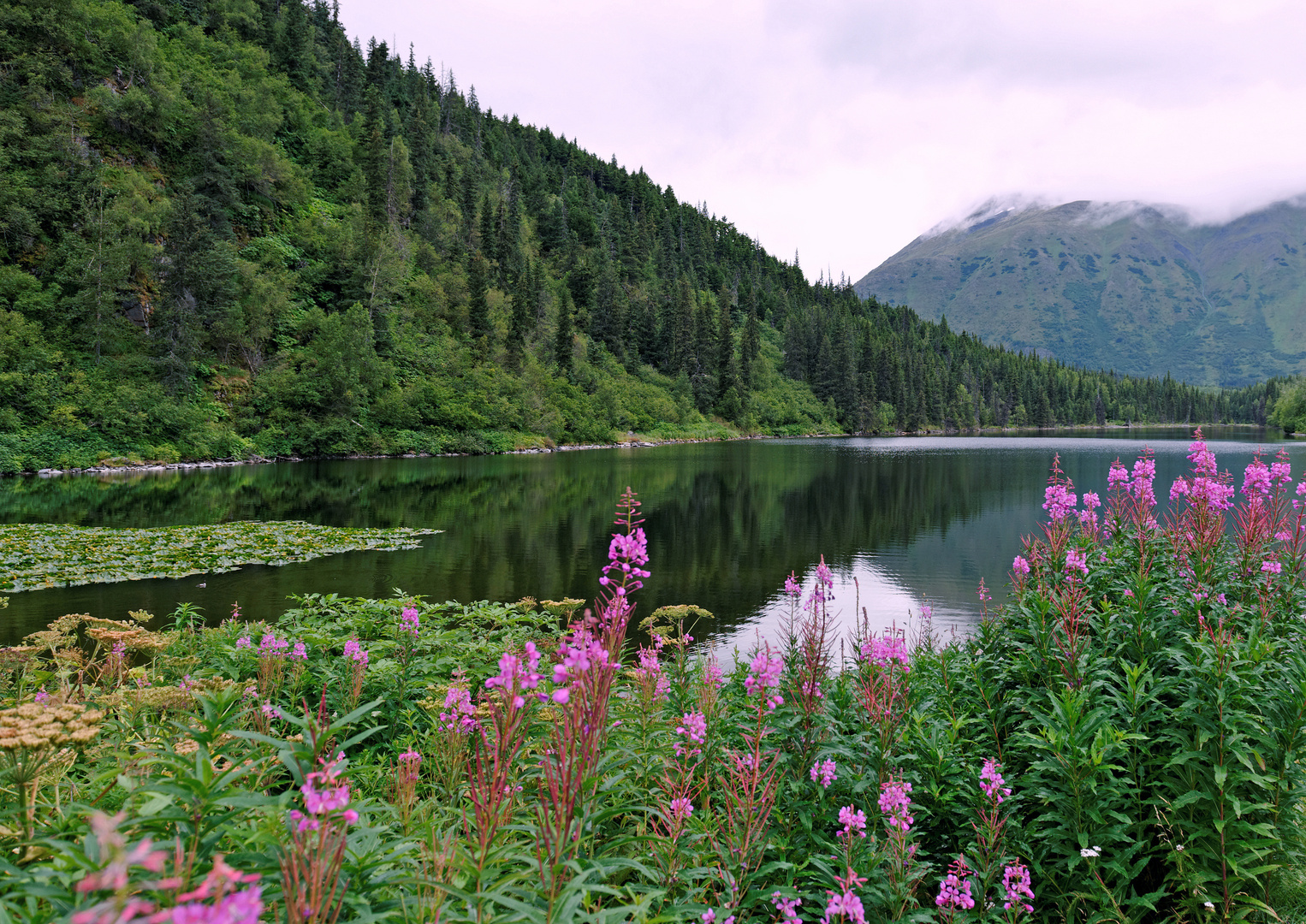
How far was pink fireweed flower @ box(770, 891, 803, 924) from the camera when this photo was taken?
103 inches

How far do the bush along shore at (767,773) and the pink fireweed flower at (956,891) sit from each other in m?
0.04

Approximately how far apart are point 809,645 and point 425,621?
6.02m

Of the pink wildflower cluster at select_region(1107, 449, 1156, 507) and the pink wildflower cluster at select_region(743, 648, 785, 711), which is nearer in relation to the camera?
the pink wildflower cluster at select_region(743, 648, 785, 711)

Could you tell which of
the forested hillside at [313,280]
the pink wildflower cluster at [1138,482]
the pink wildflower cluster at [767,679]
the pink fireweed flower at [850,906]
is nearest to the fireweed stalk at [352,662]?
the pink wildflower cluster at [767,679]

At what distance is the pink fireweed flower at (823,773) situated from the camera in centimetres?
379

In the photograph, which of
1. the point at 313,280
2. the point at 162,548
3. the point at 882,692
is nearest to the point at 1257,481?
the point at 882,692

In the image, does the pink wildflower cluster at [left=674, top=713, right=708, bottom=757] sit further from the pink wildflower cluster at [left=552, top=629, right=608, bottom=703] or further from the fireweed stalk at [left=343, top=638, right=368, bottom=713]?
the fireweed stalk at [left=343, top=638, right=368, bottom=713]

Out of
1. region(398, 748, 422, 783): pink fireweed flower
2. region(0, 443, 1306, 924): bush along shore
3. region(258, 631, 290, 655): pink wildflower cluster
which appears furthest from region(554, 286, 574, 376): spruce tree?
region(398, 748, 422, 783): pink fireweed flower

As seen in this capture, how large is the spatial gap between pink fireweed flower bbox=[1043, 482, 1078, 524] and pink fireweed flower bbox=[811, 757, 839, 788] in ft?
11.1

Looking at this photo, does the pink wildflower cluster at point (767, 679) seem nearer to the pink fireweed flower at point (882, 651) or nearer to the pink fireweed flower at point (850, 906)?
the pink fireweed flower at point (882, 651)

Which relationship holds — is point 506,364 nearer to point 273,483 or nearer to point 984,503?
point 273,483

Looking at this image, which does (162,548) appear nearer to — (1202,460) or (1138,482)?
(1138,482)

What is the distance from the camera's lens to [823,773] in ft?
12.5

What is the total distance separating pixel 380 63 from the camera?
10738cm
